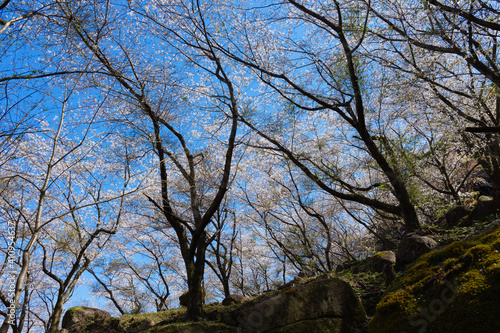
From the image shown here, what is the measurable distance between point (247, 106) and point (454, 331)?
765cm

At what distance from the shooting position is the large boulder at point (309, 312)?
4.45 meters

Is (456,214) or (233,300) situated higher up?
(456,214)

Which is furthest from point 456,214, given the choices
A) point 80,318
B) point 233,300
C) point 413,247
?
point 80,318

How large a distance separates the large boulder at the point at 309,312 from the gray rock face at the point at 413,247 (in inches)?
78.1

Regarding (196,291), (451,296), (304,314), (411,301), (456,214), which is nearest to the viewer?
(451,296)

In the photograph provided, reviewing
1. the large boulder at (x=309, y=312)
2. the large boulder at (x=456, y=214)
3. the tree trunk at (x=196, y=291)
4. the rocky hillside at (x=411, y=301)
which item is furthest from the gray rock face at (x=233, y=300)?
the large boulder at (x=456, y=214)

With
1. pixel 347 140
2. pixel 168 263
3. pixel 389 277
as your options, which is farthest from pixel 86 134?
pixel 168 263

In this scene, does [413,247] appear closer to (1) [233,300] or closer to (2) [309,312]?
(2) [309,312]

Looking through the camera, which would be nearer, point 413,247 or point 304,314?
point 304,314

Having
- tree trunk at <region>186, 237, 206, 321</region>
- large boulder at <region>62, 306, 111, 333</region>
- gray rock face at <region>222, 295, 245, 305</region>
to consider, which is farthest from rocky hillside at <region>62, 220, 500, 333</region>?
large boulder at <region>62, 306, 111, 333</region>

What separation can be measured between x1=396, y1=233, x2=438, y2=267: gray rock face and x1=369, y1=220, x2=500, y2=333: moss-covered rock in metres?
2.61

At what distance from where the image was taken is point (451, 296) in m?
2.57

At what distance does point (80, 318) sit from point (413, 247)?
1215cm

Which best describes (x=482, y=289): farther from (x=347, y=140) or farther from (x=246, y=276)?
(x=246, y=276)
